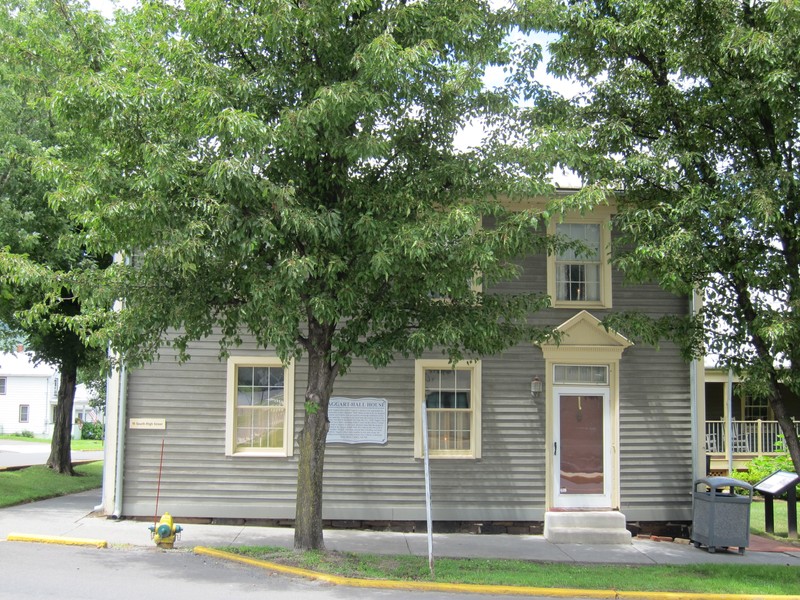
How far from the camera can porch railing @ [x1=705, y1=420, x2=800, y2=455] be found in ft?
69.2

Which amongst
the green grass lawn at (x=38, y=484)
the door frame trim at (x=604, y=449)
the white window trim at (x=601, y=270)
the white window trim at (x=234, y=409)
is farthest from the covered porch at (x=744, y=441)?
the green grass lawn at (x=38, y=484)

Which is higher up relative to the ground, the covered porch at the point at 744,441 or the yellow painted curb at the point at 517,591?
the covered porch at the point at 744,441

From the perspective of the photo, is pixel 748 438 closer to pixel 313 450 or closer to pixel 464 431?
pixel 464 431

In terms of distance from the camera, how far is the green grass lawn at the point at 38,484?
51.6ft

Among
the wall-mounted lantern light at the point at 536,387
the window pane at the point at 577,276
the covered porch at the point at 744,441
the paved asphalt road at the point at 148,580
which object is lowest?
the paved asphalt road at the point at 148,580

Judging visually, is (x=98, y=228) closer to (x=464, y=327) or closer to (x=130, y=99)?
(x=130, y=99)

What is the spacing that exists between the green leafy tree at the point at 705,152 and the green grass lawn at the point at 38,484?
1221 centimetres

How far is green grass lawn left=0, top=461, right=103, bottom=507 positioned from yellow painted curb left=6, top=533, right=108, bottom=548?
3899 millimetres

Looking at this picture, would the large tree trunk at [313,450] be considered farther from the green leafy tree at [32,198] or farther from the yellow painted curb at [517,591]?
the green leafy tree at [32,198]

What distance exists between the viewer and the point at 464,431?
43.8ft

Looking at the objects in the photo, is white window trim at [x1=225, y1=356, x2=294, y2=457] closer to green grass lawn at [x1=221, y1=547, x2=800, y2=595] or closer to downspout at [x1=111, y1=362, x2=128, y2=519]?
downspout at [x1=111, y1=362, x2=128, y2=519]

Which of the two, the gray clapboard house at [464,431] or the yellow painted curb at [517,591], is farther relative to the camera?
the gray clapboard house at [464,431]

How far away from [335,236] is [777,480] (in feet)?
31.4

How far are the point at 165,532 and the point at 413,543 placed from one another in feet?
12.0
